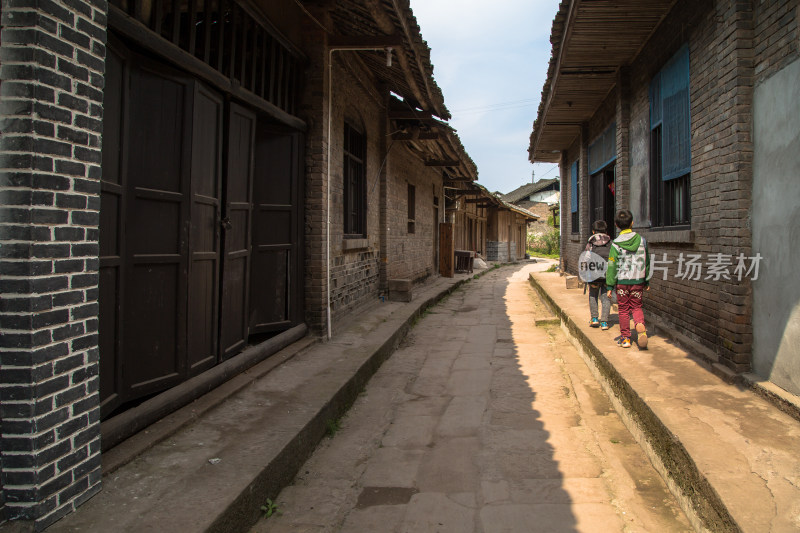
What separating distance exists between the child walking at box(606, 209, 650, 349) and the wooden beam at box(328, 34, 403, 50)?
9.88 ft

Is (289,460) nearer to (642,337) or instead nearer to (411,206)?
(642,337)

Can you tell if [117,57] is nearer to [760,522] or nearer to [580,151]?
[760,522]

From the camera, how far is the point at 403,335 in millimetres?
7832

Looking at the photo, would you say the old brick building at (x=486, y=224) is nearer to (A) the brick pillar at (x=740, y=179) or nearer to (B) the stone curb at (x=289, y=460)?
(B) the stone curb at (x=289, y=460)

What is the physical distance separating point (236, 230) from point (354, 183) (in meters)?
3.62

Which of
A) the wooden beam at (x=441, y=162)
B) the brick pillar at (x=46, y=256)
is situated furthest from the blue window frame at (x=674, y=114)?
the wooden beam at (x=441, y=162)

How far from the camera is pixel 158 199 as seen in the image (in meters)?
3.52

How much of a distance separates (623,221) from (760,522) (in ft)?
12.4

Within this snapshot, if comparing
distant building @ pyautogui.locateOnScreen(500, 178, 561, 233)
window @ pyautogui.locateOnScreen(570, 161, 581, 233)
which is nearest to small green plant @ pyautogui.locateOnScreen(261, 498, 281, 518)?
window @ pyautogui.locateOnScreen(570, 161, 581, 233)

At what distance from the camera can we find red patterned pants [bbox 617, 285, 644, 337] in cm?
543

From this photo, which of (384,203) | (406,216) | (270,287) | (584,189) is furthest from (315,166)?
(584,189)

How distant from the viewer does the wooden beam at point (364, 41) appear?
5867 millimetres

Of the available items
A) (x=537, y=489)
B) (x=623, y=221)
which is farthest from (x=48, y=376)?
(x=623, y=221)

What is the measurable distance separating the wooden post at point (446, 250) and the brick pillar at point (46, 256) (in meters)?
13.7
